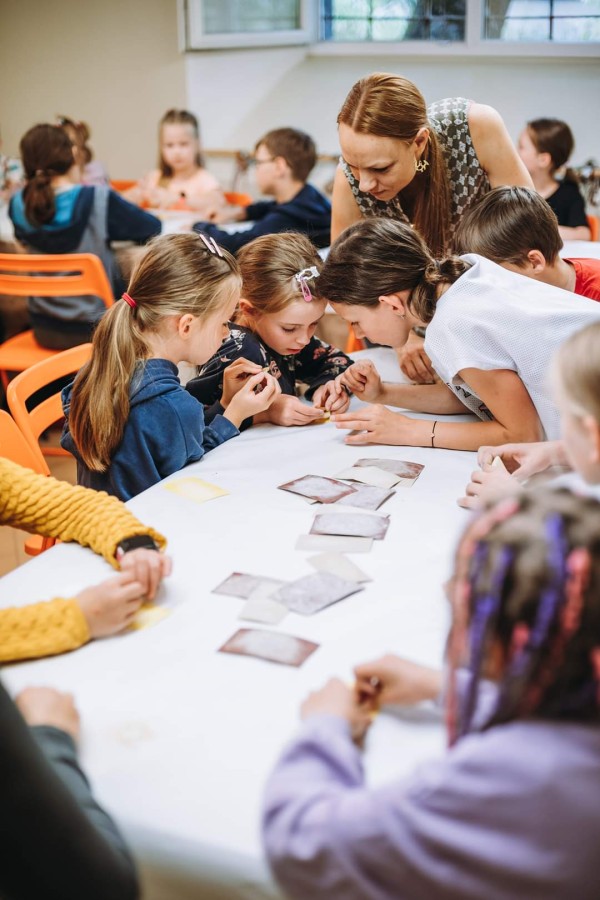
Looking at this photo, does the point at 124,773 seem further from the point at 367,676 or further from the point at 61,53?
the point at 61,53

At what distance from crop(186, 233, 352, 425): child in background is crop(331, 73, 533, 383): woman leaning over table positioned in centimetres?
26

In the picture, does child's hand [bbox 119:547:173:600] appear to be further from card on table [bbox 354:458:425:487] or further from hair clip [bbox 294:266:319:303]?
hair clip [bbox 294:266:319:303]

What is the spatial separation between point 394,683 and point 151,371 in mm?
1017

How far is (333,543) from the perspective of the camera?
57.8 inches

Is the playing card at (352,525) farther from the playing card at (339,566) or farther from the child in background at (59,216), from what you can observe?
the child in background at (59,216)

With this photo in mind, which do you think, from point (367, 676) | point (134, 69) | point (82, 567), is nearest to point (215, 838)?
point (367, 676)

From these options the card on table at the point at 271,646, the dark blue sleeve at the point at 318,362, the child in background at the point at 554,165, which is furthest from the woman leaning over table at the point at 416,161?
the child in background at the point at 554,165

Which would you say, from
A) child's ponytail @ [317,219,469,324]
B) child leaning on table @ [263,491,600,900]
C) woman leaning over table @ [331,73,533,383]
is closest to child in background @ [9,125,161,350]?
woman leaning over table @ [331,73,533,383]

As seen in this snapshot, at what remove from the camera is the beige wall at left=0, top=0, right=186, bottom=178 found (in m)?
5.54

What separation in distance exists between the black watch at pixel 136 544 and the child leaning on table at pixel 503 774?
2.10ft

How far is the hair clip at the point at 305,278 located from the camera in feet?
7.32

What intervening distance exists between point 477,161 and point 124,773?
6.53ft

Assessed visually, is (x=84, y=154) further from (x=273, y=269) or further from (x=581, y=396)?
(x=581, y=396)

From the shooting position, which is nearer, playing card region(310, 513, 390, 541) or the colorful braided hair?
the colorful braided hair
